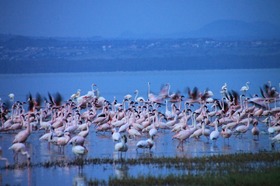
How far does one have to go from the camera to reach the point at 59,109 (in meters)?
27.0

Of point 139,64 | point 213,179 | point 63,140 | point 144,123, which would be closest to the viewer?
point 213,179

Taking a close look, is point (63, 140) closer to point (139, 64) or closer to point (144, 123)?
point (144, 123)

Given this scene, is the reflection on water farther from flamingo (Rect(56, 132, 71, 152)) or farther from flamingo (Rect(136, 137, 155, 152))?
flamingo (Rect(56, 132, 71, 152))

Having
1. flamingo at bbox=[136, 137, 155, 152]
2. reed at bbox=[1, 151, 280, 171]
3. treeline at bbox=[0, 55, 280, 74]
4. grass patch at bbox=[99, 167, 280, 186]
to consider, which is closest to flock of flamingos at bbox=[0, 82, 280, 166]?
flamingo at bbox=[136, 137, 155, 152]

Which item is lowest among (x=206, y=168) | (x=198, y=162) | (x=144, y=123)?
(x=206, y=168)

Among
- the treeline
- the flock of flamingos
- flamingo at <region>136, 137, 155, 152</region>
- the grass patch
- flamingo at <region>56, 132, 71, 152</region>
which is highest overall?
the treeline

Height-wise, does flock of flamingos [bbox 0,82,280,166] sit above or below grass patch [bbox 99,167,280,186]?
above

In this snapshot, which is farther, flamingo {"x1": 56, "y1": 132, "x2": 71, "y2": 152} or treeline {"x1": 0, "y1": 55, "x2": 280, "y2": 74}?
treeline {"x1": 0, "y1": 55, "x2": 280, "y2": 74}

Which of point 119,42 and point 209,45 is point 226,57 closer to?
point 209,45

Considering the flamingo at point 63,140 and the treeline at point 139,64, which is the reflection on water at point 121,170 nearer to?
the flamingo at point 63,140

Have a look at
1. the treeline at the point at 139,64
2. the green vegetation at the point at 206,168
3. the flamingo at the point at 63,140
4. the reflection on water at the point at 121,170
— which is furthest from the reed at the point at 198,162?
the treeline at the point at 139,64

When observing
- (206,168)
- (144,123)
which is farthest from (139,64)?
(206,168)

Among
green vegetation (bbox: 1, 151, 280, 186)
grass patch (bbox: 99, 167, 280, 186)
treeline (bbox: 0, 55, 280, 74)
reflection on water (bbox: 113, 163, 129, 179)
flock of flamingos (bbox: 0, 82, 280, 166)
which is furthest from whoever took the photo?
treeline (bbox: 0, 55, 280, 74)

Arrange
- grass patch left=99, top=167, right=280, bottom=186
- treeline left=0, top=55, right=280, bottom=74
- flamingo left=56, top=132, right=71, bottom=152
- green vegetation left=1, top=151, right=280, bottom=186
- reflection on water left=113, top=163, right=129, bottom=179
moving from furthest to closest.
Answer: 1. treeline left=0, top=55, right=280, bottom=74
2. flamingo left=56, top=132, right=71, bottom=152
3. reflection on water left=113, top=163, right=129, bottom=179
4. green vegetation left=1, top=151, right=280, bottom=186
5. grass patch left=99, top=167, right=280, bottom=186
